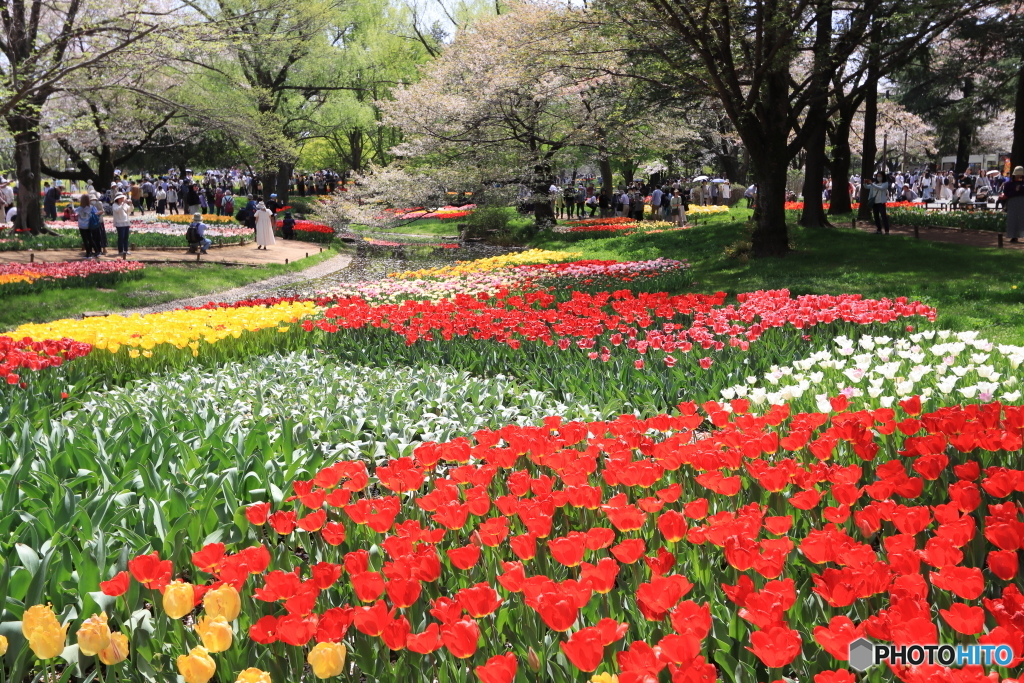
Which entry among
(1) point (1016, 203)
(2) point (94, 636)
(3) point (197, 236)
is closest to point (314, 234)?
(3) point (197, 236)

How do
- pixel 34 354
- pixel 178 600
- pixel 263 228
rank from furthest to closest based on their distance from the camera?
pixel 263 228 → pixel 34 354 → pixel 178 600

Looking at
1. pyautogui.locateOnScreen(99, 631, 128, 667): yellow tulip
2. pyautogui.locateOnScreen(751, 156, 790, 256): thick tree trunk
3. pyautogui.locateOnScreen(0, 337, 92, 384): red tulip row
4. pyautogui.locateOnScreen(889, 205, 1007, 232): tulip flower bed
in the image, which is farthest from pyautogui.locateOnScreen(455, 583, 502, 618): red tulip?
pyautogui.locateOnScreen(889, 205, 1007, 232): tulip flower bed

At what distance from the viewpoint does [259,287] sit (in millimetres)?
17203

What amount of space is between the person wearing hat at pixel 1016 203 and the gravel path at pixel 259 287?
14.4m

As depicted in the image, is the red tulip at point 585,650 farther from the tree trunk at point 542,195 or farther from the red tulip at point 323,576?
the tree trunk at point 542,195

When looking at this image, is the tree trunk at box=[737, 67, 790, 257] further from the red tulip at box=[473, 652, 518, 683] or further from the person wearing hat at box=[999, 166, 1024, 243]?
the red tulip at box=[473, 652, 518, 683]

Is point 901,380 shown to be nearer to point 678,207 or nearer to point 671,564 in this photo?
point 671,564

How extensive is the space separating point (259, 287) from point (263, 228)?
7462 mm

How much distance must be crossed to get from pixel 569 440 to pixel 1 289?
1287 centimetres

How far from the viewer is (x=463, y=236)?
28.4m

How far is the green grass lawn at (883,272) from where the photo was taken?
8250 mm

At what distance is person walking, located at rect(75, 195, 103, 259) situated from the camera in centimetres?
1850

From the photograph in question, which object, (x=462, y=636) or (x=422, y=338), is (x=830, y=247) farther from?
(x=462, y=636)

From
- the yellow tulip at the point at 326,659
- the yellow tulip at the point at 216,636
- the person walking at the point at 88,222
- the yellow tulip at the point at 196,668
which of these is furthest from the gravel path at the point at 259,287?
the yellow tulip at the point at 326,659
